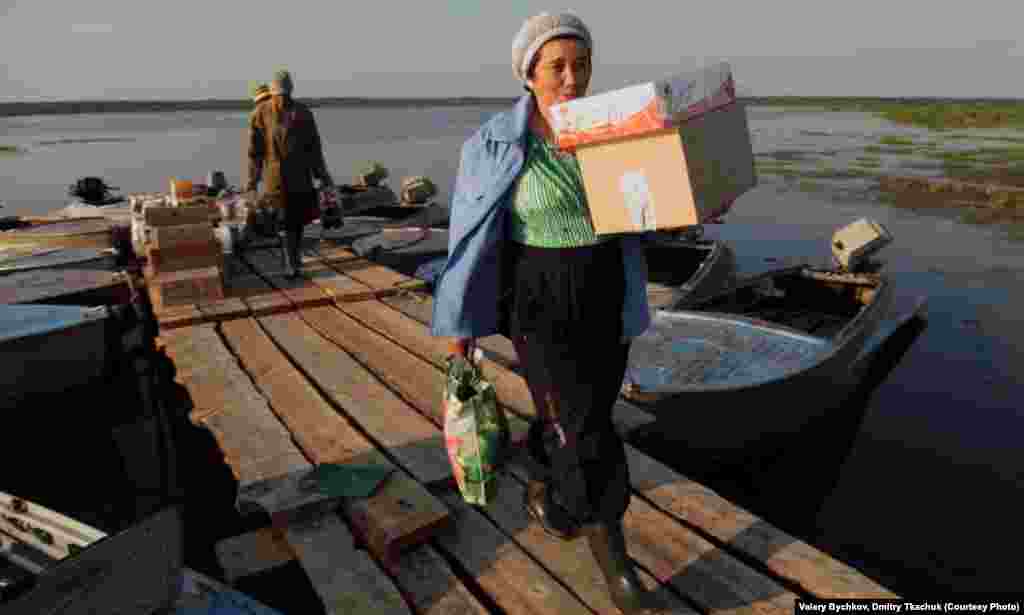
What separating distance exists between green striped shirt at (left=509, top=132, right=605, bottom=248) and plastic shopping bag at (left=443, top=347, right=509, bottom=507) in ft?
2.29

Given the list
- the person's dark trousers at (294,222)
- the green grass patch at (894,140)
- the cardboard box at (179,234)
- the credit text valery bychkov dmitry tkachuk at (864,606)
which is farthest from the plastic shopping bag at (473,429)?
the green grass patch at (894,140)

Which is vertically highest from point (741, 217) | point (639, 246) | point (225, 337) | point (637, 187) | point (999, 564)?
point (637, 187)

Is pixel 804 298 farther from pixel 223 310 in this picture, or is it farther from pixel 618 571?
pixel 618 571

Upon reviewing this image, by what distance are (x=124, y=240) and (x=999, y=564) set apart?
462 inches

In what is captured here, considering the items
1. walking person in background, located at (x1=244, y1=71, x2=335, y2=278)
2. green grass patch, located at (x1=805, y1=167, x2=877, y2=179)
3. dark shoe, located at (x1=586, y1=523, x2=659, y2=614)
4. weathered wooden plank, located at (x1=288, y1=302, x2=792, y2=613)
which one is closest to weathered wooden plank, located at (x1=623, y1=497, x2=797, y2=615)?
weathered wooden plank, located at (x1=288, y1=302, x2=792, y2=613)

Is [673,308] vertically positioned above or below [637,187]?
below

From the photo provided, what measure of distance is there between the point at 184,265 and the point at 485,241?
211 inches

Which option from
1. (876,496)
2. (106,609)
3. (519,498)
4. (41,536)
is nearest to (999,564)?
(876,496)

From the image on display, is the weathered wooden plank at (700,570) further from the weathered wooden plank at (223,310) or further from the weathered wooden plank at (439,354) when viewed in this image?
the weathered wooden plank at (223,310)

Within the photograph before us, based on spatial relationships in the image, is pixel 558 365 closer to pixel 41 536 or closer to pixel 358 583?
pixel 358 583

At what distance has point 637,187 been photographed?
220 centimetres

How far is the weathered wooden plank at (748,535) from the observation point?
8.96ft

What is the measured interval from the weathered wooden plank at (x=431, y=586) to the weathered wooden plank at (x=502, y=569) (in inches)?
3.4

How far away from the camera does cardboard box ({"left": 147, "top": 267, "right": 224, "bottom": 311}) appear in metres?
6.28
